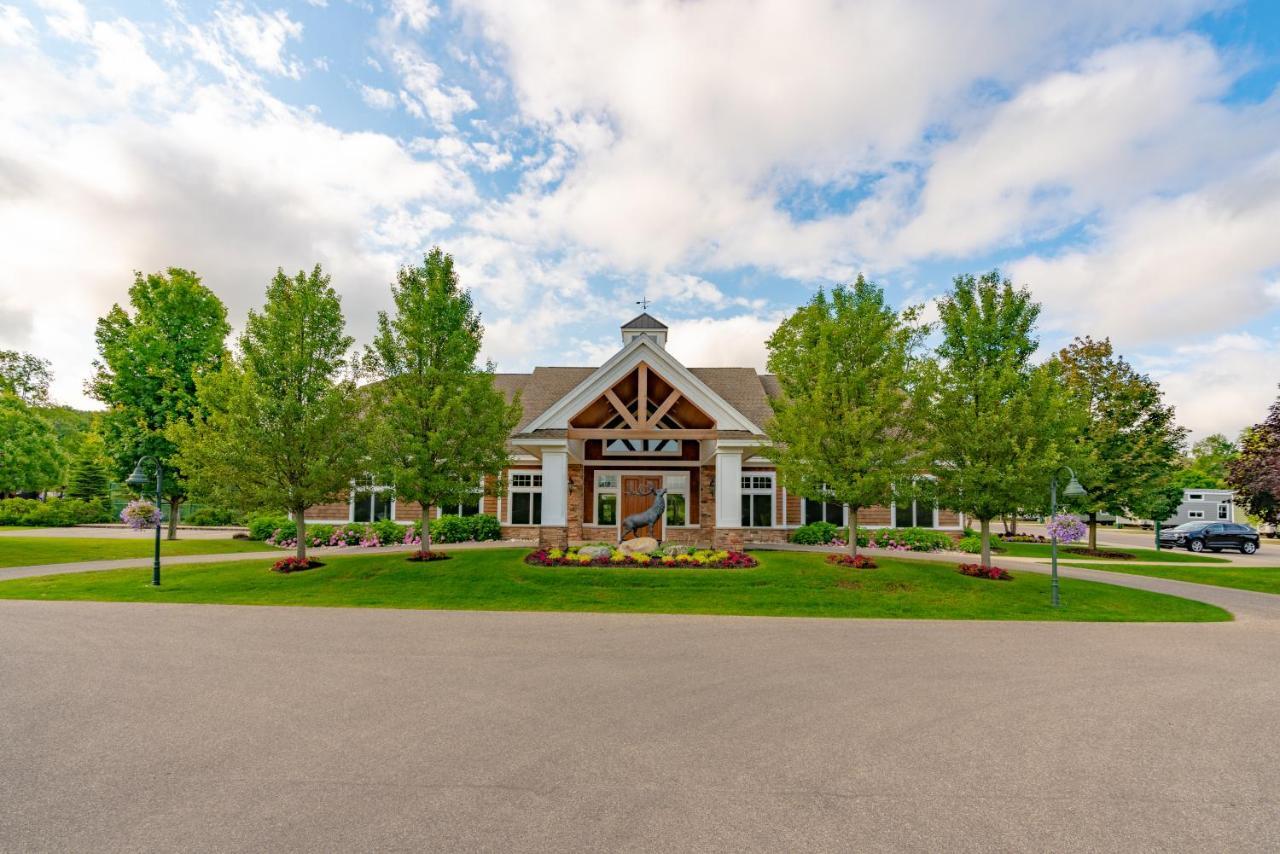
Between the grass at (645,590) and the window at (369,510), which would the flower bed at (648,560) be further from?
the window at (369,510)

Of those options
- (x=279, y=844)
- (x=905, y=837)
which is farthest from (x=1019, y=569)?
(x=279, y=844)

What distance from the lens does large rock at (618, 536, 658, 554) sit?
697 inches

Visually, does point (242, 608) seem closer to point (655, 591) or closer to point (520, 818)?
point (655, 591)

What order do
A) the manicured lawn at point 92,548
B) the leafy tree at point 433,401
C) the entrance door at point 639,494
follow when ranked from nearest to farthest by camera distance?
the leafy tree at point 433,401 < the manicured lawn at point 92,548 < the entrance door at point 639,494

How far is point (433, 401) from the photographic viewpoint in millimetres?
17422

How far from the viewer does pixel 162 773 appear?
201 inches

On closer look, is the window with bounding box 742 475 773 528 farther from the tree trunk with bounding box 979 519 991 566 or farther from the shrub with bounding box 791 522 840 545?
the tree trunk with bounding box 979 519 991 566

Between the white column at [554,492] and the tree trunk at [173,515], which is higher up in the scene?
the white column at [554,492]

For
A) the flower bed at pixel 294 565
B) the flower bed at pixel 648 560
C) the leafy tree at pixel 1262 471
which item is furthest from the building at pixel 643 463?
the leafy tree at pixel 1262 471

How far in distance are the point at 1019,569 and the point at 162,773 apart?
22662mm

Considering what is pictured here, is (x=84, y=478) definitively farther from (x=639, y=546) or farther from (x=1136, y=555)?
(x=1136, y=555)

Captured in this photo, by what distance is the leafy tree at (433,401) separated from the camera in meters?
17.4

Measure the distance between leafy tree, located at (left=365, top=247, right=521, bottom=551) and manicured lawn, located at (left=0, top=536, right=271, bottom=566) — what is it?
39.9 ft

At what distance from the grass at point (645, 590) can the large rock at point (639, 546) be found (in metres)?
1.61
